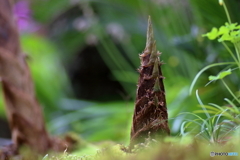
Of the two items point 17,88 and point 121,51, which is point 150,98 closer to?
point 17,88

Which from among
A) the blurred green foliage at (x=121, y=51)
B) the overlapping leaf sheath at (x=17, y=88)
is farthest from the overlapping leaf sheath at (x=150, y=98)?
the overlapping leaf sheath at (x=17, y=88)

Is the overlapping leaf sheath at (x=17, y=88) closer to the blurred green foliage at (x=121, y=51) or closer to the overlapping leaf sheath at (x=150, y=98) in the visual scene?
the blurred green foliage at (x=121, y=51)

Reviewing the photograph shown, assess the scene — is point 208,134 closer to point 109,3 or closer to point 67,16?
point 109,3

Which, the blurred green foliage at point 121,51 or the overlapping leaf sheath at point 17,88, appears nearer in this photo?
the overlapping leaf sheath at point 17,88

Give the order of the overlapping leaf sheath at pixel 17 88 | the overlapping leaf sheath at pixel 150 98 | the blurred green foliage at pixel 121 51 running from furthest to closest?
1. the blurred green foliage at pixel 121 51
2. the overlapping leaf sheath at pixel 17 88
3. the overlapping leaf sheath at pixel 150 98

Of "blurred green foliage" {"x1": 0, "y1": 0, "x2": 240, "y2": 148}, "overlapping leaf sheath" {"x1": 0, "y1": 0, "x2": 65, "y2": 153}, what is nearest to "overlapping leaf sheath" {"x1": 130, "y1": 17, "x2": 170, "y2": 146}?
"blurred green foliage" {"x1": 0, "y1": 0, "x2": 240, "y2": 148}

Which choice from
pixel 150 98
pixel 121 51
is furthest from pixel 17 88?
pixel 121 51

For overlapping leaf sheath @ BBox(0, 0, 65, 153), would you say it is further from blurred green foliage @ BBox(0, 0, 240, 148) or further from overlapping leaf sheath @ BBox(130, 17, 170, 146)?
overlapping leaf sheath @ BBox(130, 17, 170, 146)
